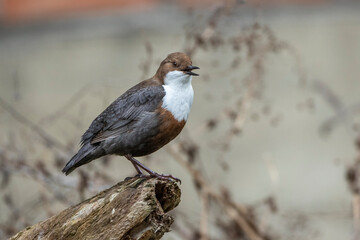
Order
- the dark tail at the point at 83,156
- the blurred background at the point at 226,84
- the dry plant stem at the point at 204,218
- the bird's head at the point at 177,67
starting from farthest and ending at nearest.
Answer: the blurred background at the point at 226,84 < the dry plant stem at the point at 204,218 < the bird's head at the point at 177,67 < the dark tail at the point at 83,156

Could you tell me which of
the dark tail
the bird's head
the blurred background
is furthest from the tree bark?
the blurred background

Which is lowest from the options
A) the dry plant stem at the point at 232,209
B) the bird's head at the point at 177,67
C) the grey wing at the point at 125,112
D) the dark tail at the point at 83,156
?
the dry plant stem at the point at 232,209

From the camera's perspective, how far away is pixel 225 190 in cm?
547

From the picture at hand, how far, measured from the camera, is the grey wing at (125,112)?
3.93 m

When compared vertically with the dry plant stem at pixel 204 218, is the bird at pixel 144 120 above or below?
above

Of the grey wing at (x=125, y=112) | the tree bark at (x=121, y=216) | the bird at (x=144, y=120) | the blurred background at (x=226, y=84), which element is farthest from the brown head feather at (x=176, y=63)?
the blurred background at (x=226, y=84)

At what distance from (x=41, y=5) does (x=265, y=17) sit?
2.76m

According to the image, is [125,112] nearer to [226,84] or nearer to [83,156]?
[83,156]

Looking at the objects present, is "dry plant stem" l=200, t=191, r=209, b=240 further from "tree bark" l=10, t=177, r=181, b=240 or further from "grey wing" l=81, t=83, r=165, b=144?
"tree bark" l=10, t=177, r=181, b=240

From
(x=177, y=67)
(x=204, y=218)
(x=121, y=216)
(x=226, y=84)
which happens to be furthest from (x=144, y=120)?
(x=226, y=84)

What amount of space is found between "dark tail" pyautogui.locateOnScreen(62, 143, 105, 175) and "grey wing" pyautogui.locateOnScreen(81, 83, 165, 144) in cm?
5

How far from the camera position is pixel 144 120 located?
3896 millimetres

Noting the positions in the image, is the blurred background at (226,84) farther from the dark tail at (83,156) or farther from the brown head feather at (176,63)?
the dark tail at (83,156)

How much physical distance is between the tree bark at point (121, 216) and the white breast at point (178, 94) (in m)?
0.64
